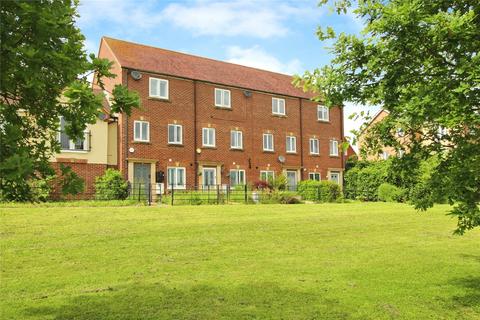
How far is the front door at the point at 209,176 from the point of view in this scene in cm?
2861

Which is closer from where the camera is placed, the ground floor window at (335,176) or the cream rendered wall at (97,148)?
the cream rendered wall at (97,148)

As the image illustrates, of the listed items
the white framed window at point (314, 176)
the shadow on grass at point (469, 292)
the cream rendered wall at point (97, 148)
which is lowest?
the shadow on grass at point (469, 292)

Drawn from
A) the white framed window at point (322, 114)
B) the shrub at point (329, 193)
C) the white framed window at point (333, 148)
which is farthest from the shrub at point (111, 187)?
the white framed window at point (333, 148)

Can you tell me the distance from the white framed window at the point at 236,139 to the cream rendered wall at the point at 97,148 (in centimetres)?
878

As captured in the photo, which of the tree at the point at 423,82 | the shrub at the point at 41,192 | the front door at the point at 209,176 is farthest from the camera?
the front door at the point at 209,176

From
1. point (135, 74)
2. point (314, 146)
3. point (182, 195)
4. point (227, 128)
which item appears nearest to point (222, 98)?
point (227, 128)

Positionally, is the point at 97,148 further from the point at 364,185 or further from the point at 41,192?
the point at 41,192

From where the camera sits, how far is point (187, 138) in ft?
92.1

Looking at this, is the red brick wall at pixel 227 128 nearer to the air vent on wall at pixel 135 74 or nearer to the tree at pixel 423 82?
the air vent on wall at pixel 135 74

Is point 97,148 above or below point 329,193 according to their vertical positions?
above

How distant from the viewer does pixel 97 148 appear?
24734 millimetres

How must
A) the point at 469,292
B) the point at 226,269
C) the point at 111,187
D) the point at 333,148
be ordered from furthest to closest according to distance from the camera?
the point at 333,148 → the point at 111,187 → the point at 226,269 → the point at 469,292

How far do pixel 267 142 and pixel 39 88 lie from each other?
29004 mm

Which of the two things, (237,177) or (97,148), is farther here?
(237,177)
